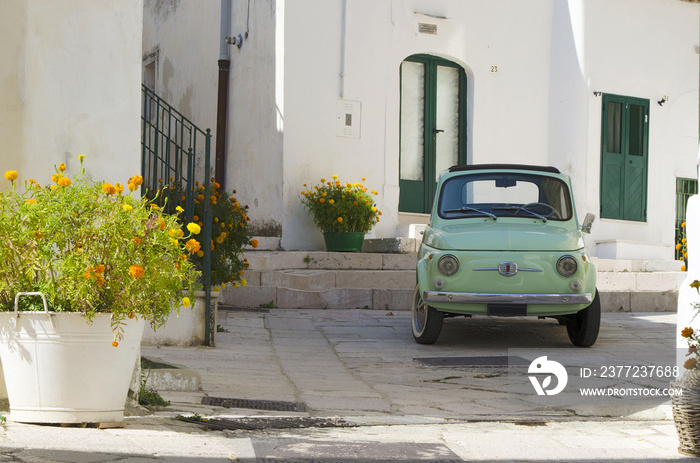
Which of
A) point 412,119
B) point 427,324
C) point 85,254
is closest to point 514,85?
point 412,119

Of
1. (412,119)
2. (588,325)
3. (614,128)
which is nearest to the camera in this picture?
(588,325)

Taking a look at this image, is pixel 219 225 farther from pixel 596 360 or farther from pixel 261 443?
pixel 261 443

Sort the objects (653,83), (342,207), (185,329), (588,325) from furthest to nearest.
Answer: (653,83) < (342,207) < (588,325) < (185,329)

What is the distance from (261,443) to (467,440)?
1.02 m

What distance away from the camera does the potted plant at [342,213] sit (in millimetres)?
12375

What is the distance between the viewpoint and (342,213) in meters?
12.4

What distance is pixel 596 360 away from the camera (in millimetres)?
7414

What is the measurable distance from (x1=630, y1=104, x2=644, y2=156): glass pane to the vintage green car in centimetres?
649

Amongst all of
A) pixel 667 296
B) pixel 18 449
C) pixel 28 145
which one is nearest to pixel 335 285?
pixel 667 296

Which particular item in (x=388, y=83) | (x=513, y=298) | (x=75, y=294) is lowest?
(x=513, y=298)

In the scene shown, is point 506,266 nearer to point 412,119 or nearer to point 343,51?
point 343,51

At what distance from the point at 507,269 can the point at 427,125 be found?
6.42 m

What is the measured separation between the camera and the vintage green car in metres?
8.05

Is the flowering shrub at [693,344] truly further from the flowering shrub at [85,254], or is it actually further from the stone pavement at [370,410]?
the flowering shrub at [85,254]
